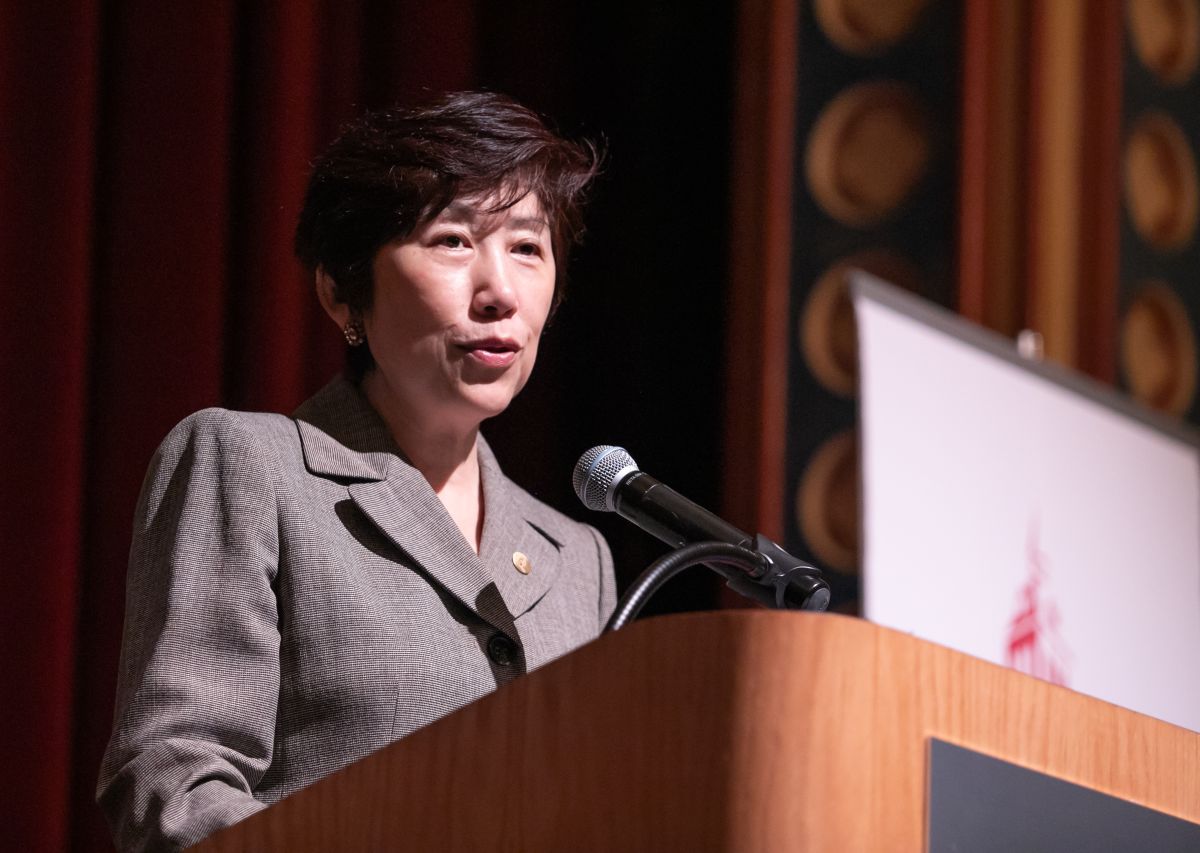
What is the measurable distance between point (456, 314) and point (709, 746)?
74cm

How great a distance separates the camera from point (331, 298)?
159 centimetres

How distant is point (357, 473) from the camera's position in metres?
1.42

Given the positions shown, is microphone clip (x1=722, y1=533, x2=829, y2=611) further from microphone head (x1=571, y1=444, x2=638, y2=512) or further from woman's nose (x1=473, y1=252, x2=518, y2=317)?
woman's nose (x1=473, y1=252, x2=518, y2=317)

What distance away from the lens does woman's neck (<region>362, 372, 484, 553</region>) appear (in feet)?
5.01

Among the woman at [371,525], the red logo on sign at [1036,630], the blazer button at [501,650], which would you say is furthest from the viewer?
the red logo on sign at [1036,630]

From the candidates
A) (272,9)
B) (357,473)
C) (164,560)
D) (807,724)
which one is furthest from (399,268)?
(272,9)

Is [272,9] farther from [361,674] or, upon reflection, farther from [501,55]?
[361,674]

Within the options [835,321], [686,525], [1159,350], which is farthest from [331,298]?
[1159,350]

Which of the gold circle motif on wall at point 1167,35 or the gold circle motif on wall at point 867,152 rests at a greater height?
the gold circle motif on wall at point 1167,35

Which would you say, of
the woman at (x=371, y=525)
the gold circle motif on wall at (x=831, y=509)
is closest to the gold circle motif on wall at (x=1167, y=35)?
the gold circle motif on wall at (x=831, y=509)

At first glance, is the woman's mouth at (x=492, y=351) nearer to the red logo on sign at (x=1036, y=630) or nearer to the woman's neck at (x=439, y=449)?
the woman's neck at (x=439, y=449)

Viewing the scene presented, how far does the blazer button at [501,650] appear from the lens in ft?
4.39

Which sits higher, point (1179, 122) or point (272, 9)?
point (1179, 122)

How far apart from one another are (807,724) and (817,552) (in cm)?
167
